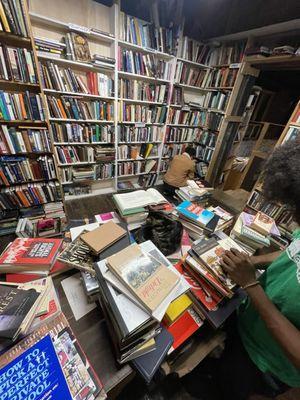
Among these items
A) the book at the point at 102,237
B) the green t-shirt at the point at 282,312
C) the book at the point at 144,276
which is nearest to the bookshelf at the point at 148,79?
the book at the point at 102,237

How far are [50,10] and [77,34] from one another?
0.32m

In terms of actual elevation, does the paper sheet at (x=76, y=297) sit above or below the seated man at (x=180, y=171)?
above

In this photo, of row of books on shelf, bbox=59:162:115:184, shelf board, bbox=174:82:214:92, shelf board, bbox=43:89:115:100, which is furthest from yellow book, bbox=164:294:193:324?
shelf board, bbox=174:82:214:92

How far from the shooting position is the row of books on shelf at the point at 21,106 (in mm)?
1658

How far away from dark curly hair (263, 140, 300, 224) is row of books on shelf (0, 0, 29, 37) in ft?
7.25

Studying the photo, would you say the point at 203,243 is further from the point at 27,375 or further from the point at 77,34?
the point at 77,34

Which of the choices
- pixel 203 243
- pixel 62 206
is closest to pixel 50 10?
pixel 62 206

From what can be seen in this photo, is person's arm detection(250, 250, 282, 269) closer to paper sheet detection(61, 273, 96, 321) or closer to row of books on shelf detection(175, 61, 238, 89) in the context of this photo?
paper sheet detection(61, 273, 96, 321)

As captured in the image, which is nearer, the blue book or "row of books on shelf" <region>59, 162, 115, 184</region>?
the blue book

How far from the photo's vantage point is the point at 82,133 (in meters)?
2.40

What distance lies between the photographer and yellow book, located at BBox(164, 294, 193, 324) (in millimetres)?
707

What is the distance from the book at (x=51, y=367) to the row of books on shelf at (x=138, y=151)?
2.58 meters

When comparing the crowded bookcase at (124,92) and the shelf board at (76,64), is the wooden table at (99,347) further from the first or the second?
the shelf board at (76,64)

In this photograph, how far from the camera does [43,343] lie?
572 millimetres
